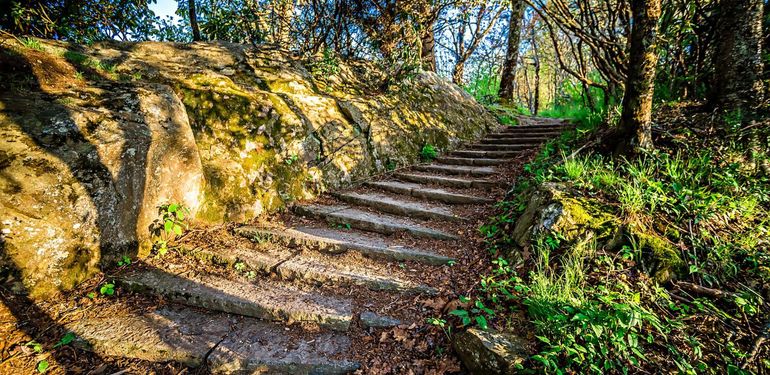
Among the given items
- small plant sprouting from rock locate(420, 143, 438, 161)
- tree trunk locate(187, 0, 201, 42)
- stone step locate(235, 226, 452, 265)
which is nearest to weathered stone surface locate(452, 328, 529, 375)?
stone step locate(235, 226, 452, 265)

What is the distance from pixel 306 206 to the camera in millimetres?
4055

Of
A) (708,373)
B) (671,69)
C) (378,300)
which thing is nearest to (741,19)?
(671,69)

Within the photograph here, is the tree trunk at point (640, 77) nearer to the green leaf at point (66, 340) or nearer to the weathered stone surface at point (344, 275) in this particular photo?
the weathered stone surface at point (344, 275)

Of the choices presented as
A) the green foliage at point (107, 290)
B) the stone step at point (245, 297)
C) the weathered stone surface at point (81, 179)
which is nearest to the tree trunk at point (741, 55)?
the stone step at point (245, 297)

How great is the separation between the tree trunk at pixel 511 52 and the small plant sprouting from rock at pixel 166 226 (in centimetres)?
1035

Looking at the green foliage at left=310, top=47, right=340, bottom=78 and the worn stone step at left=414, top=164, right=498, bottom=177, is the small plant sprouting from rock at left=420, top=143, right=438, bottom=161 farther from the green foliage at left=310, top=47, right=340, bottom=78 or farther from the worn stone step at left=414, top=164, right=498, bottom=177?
the green foliage at left=310, top=47, right=340, bottom=78

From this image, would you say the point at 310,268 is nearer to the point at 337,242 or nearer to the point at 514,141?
the point at 337,242

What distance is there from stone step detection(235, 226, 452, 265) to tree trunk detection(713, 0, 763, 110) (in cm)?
359

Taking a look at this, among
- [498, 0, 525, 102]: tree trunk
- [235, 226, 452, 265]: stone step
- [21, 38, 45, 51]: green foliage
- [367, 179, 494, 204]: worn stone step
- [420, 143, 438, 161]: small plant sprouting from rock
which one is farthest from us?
[498, 0, 525, 102]: tree trunk

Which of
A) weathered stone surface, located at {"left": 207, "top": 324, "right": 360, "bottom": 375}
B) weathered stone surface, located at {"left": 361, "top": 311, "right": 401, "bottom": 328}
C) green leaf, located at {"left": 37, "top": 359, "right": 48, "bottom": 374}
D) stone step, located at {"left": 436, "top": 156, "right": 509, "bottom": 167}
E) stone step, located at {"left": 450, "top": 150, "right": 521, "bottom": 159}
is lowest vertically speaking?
weathered stone surface, located at {"left": 207, "top": 324, "right": 360, "bottom": 375}

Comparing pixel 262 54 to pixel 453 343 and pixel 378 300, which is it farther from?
pixel 453 343

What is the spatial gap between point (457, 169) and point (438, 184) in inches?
24.7

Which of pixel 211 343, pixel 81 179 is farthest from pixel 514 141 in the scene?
pixel 81 179

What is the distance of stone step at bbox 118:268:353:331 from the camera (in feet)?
7.86
